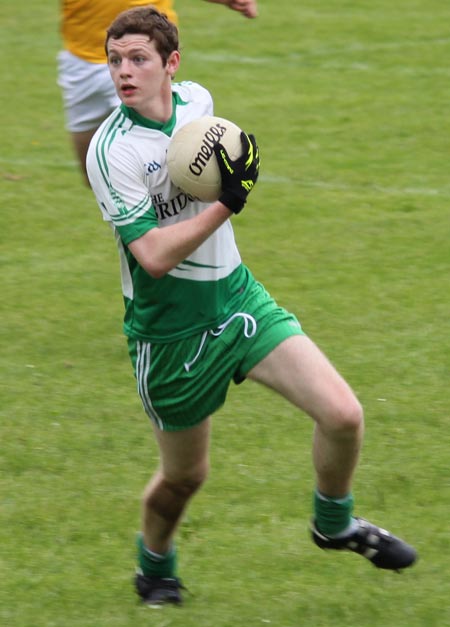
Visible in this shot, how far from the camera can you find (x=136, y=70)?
4.80 meters

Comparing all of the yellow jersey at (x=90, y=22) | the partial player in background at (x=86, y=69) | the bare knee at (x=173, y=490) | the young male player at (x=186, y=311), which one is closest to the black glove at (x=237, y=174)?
the young male player at (x=186, y=311)

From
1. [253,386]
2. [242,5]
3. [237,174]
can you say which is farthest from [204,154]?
[242,5]

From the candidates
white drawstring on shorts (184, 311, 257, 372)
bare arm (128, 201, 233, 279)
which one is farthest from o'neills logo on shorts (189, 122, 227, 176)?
white drawstring on shorts (184, 311, 257, 372)

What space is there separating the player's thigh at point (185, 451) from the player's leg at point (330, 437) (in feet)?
1.05

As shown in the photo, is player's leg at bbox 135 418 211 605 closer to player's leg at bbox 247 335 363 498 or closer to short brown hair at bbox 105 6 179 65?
player's leg at bbox 247 335 363 498

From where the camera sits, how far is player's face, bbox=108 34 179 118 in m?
4.80

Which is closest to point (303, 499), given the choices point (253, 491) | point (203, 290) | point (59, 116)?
point (253, 491)

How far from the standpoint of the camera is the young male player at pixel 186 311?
4738 mm

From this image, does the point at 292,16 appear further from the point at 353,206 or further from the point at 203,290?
the point at 203,290

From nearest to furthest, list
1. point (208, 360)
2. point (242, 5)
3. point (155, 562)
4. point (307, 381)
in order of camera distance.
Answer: point (307, 381) < point (208, 360) < point (155, 562) < point (242, 5)

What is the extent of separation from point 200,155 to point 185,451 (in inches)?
45.0

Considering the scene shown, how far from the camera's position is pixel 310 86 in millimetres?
13414

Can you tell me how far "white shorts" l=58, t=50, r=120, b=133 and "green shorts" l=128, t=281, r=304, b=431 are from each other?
3.46 m

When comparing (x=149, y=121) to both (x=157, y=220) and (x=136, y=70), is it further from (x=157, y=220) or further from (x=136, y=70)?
(x=157, y=220)
